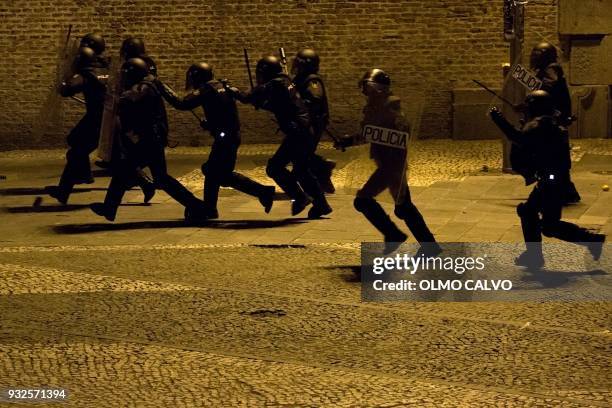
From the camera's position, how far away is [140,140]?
12.4 m

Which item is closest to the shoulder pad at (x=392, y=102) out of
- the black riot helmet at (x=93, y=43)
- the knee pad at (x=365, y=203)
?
the knee pad at (x=365, y=203)

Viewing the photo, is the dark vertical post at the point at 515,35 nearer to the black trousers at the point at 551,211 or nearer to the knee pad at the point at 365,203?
the knee pad at the point at 365,203

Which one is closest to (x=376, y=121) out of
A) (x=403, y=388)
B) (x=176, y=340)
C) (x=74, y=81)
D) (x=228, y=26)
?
(x=176, y=340)

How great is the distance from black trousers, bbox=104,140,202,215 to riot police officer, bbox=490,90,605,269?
3.67 m

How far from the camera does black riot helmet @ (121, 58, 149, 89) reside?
490 inches

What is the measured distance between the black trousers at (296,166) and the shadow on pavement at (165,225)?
311 millimetres

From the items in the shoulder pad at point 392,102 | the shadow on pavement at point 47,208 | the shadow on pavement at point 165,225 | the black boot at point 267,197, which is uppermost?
the shoulder pad at point 392,102

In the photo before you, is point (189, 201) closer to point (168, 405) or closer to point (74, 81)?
point (74, 81)

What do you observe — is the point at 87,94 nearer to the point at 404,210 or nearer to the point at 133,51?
the point at 133,51

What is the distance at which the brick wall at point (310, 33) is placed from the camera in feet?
61.9

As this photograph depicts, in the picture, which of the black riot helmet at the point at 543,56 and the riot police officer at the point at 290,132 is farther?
the black riot helmet at the point at 543,56

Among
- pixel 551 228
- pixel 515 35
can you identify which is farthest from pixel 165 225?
pixel 515 35

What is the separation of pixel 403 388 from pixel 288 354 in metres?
0.94

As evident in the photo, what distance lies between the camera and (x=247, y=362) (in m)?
7.45
